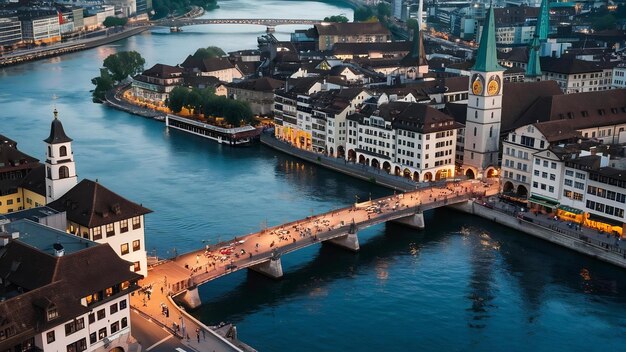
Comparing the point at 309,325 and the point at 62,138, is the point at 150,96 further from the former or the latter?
the point at 309,325

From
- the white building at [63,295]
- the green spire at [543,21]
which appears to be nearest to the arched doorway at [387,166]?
the white building at [63,295]

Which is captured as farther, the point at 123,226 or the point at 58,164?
the point at 58,164

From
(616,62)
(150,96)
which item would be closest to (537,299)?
(616,62)

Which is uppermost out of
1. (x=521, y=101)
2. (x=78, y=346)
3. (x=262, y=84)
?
(x=521, y=101)

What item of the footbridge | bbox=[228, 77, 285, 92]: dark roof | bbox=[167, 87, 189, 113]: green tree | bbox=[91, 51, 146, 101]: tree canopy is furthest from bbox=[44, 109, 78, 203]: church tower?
bbox=[91, 51, 146, 101]: tree canopy

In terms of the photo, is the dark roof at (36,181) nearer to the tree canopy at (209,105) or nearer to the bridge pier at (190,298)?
the bridge pier at (190,298)

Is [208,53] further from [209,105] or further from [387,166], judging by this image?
[387,166]

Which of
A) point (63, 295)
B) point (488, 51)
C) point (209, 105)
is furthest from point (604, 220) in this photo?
point (209, 105)
